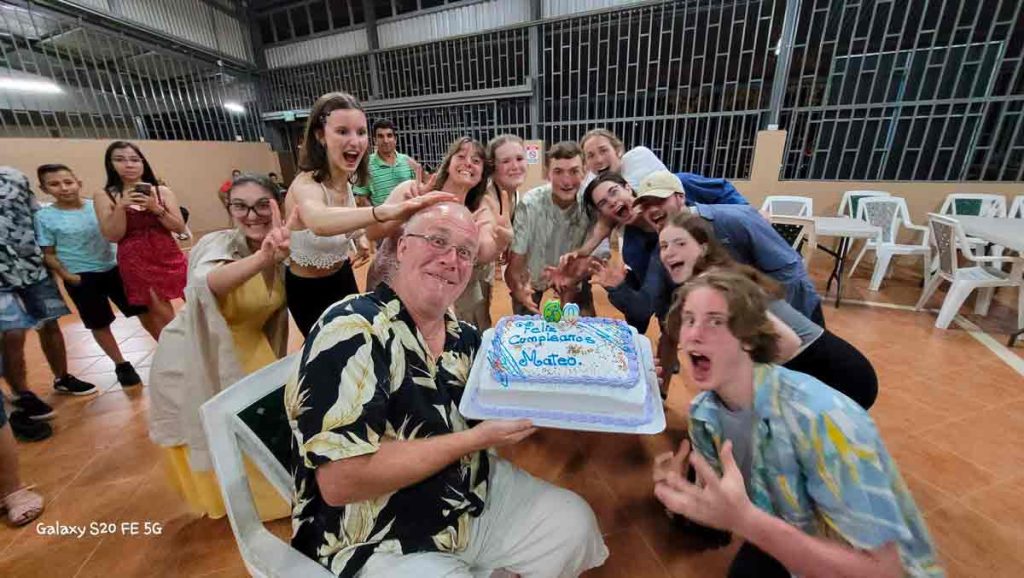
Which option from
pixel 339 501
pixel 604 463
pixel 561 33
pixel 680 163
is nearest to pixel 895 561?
pixel 339 501

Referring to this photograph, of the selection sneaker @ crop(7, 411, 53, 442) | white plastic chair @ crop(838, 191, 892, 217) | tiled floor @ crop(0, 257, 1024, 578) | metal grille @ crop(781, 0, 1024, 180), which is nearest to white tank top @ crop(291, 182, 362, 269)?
tiled floor @ crop(0, 257, 1024, 578)

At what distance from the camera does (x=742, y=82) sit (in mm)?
6383

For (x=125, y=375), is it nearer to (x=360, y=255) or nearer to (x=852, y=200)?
(x=360, y=255)

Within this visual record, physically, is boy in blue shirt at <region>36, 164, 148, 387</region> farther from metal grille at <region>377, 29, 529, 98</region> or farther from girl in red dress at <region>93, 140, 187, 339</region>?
metal grille at <region>377, 29, 529, 98</region>

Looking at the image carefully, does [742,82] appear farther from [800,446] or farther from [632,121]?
[800,446]

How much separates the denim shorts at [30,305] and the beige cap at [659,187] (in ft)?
12.0

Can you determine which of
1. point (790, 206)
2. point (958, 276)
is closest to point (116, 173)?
point (958, 276)

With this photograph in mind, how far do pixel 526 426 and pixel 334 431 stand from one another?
51 centimetres

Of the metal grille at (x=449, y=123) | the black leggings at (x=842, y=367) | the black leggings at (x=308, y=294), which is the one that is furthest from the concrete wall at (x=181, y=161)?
the black leggings at (x=842, y=367)

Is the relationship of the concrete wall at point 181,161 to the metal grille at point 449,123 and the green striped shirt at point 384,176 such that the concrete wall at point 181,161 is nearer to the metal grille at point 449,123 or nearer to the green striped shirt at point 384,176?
the metal grille at point 449,123

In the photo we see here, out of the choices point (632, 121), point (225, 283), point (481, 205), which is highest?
point (632, 121)

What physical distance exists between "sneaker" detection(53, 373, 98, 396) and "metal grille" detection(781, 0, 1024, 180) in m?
8.77

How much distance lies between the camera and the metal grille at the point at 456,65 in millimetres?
7910

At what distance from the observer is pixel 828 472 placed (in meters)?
0.92
